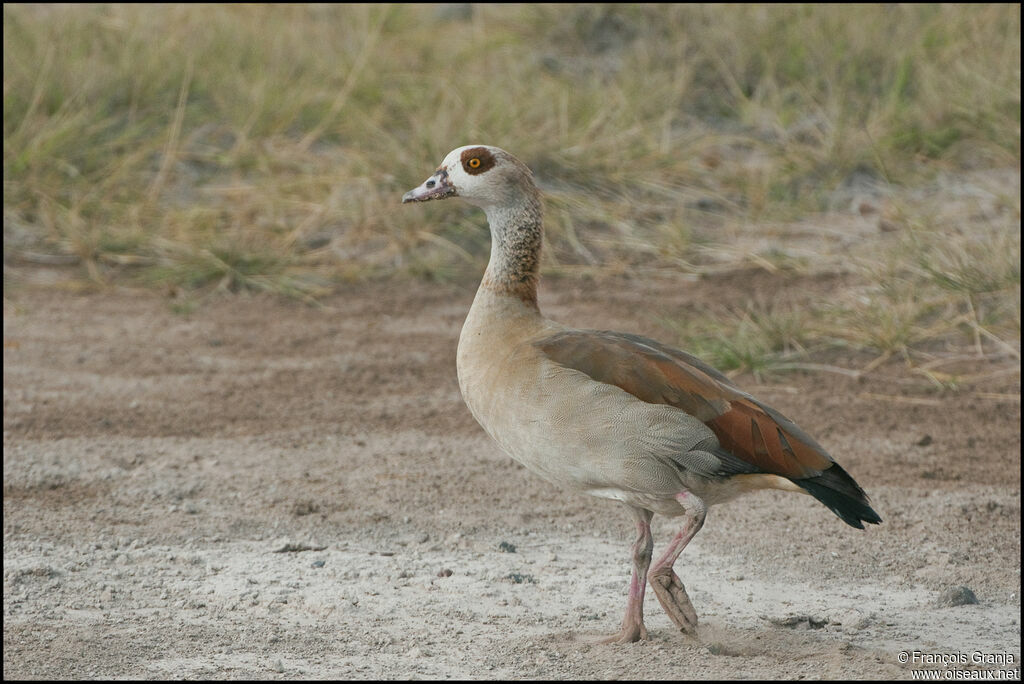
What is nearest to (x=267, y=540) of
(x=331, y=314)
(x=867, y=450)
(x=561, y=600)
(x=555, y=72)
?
(x=561, y=600)

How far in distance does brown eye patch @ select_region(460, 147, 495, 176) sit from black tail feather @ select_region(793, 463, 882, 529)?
54.2 inches

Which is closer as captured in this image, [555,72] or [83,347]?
[83,347]

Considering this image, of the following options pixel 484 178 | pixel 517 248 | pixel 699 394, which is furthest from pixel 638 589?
pixel 484 178

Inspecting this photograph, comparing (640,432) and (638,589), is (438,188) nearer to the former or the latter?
(640,432)

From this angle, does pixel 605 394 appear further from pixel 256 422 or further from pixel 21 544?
pixel 256 422

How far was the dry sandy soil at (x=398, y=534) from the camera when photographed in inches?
149

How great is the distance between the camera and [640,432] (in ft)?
12.0

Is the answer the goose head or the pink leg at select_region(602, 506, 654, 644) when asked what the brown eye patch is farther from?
the pink leg at select_region(602, 506, 654, 644)

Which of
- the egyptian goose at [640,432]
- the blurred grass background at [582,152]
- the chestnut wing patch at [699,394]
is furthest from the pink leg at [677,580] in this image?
the blurred grass background at [582,152]

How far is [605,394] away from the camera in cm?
374

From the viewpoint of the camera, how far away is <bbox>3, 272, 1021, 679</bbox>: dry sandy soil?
3789 mm

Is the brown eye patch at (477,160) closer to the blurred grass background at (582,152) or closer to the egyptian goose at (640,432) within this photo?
the egyptian goose at (640,432)

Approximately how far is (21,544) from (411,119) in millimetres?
5315

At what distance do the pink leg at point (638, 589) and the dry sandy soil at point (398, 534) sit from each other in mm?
43
